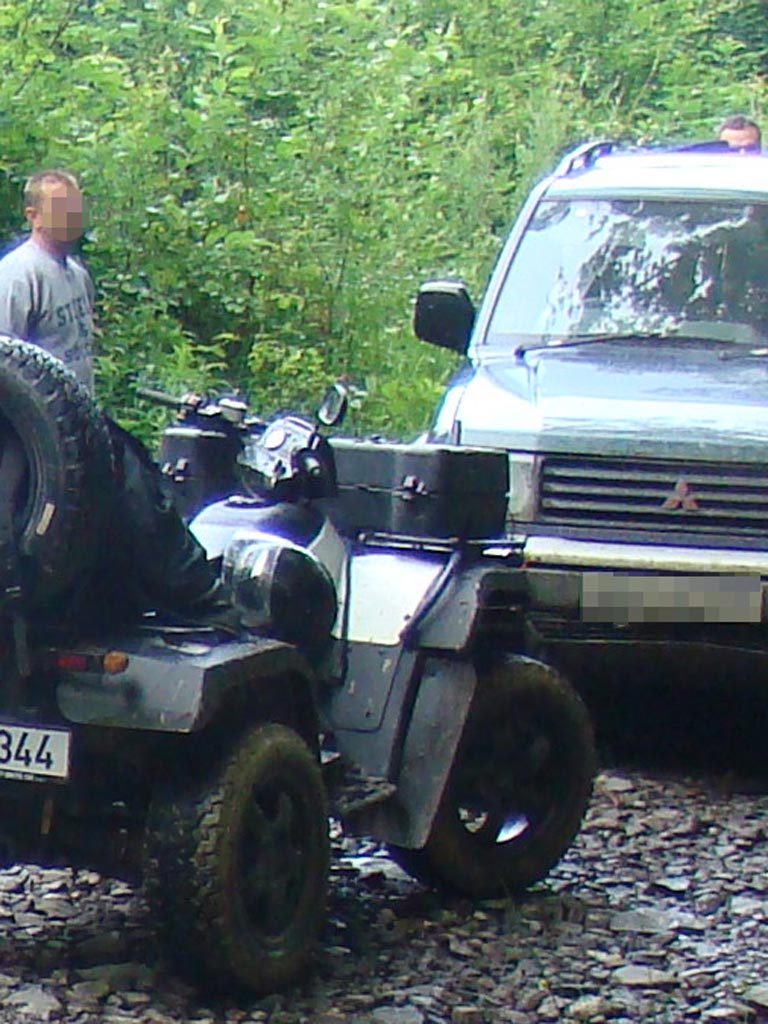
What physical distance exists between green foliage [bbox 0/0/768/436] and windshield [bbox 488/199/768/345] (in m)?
3.28

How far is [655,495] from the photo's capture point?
304 inches

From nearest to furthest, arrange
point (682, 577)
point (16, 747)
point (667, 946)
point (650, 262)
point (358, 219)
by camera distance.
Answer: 1. point (16, 747)
2. point (667, 946)
3. point (682, 577)
4. point (650, 262)
5. point (358, 219)

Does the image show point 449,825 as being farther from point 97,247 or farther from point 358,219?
point 358,219

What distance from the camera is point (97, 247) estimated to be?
1278 cm

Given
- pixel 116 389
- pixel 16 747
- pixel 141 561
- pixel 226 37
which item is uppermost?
pixel 226 37

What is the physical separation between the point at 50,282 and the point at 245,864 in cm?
420

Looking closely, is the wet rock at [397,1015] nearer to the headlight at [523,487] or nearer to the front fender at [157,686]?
the front fender at [157,686]

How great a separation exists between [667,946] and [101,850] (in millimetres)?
1626

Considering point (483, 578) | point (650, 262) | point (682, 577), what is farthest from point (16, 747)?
point (650, 262)

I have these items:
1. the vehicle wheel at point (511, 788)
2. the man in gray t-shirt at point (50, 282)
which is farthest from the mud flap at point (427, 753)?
the man in gray t-shirt at point (50, 282)

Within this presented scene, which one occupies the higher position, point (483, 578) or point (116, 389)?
point (116, 389)

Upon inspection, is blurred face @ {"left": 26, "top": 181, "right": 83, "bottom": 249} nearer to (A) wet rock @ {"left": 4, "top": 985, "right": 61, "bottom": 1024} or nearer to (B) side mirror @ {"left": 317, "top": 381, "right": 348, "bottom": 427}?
(B) side mirror @ {"left": 317, "top": 381, "right": 348, "bottom": 427}

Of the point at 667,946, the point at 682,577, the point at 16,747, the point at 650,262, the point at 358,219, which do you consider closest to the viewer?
the point at 16,747

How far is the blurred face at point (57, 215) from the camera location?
8625mm
